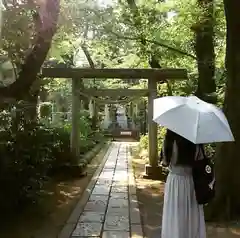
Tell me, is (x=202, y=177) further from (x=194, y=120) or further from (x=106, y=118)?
(x=106, y=118)

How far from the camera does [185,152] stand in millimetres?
4820

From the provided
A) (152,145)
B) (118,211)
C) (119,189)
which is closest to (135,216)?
(118,211)

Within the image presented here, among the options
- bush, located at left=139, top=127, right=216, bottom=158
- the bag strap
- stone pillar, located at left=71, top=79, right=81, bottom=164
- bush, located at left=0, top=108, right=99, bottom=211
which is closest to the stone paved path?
bush, located at left=0, top=108, right=99, bottom=211

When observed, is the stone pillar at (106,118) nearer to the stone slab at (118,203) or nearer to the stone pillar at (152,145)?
the stone pillar at (152,145)

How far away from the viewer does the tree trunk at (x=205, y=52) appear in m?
11.9

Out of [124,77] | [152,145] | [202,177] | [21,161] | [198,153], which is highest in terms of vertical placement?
[124,77]

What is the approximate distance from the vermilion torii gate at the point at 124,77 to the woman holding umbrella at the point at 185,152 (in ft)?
24.7

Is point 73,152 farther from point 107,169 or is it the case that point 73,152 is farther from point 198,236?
point 198,236

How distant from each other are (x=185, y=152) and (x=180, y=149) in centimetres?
7

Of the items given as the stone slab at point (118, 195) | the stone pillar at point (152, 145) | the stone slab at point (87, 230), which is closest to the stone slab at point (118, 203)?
the stone slab at point (118, 195)

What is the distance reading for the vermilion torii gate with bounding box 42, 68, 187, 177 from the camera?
491 inches

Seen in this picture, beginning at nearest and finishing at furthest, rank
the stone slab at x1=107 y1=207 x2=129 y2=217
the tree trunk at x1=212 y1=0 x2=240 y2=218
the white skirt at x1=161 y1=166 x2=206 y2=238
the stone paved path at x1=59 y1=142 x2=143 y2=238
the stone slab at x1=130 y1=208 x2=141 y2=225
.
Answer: the white skirt at x1=161 y1=166 x2=206 y2=238 < the stone paved path at x1=59 y1=142 x2=143 y2=238 < the stone slab at x1=130 y1=208 x2=141 y2=225 < the tree trunk at x1=212 y1=0 x2=240 y2=218 < the stone slab at x1=107 y1=207 x2=129 y2=217

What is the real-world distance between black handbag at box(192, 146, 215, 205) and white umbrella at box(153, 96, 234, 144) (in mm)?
331

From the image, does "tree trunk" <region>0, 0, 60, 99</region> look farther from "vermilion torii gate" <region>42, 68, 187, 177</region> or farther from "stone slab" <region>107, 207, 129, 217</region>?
"vermilion torii gate" <region>42, 68, 187, 177</region>
